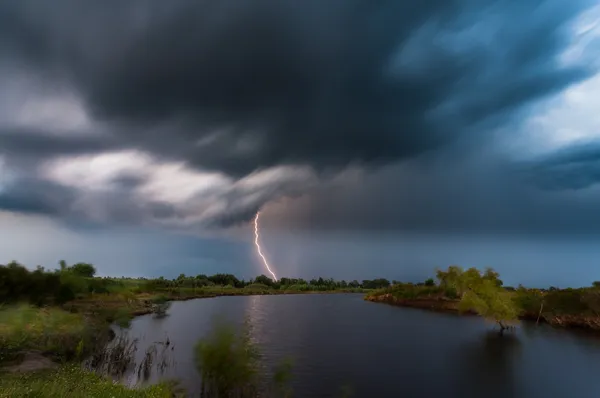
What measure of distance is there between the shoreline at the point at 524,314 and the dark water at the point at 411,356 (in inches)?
278

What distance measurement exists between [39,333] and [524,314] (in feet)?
397

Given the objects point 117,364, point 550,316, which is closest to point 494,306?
point 550,316

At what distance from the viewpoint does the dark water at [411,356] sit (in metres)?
44.2

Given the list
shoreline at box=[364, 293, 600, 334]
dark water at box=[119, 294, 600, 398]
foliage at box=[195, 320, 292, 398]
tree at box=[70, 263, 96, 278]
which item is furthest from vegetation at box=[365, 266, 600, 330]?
tree at box=[70, 263, 96, 278]

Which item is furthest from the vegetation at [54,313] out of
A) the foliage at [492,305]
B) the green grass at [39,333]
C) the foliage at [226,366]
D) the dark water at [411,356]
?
the foliage at [492,305]

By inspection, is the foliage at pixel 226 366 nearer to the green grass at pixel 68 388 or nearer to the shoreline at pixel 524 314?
the green grass at pixel 68 388

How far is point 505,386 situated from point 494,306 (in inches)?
1742

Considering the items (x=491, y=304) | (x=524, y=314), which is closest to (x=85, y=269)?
(x=491, y=304)

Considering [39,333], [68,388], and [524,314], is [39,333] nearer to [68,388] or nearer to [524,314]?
[68,388]

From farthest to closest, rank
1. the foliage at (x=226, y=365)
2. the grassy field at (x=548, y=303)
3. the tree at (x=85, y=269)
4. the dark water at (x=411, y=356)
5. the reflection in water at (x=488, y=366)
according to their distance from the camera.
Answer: the tree at (x=85, y=269)
the grassy field at (x=548, y=303)
the reflection in water at (x=488, y=366)
the dark water at (x=411, y=356)
the foliage at (x=226, y=365)

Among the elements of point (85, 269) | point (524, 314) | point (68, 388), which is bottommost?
point (68, 388)

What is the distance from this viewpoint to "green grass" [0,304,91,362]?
4094 centimetres

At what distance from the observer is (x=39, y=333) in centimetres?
4606

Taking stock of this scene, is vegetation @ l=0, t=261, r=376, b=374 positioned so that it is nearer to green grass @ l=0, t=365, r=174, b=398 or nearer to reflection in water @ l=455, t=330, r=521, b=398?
green grass @ l=0, t=365, r=174, b=398
